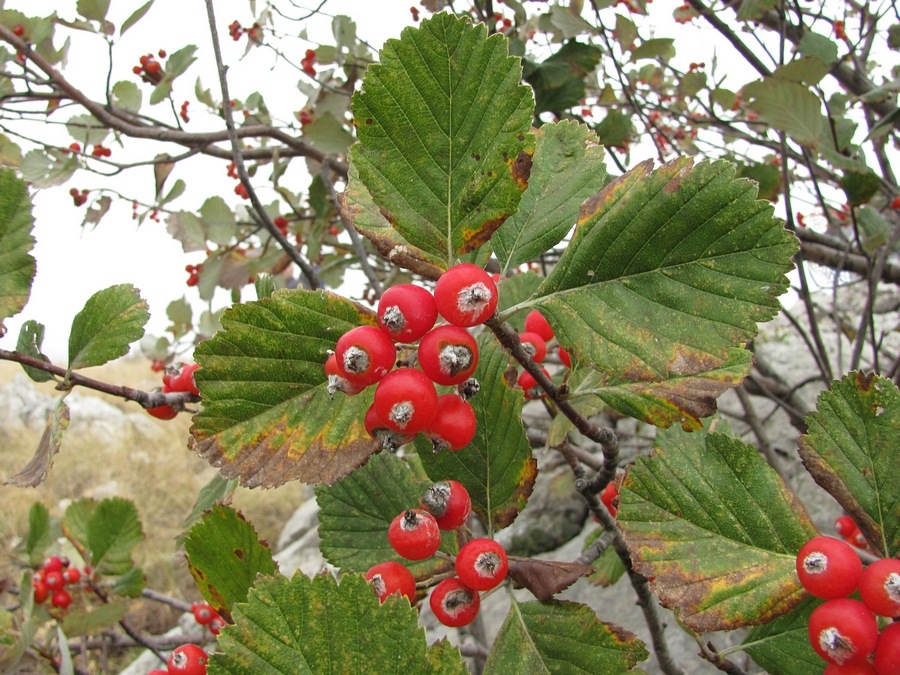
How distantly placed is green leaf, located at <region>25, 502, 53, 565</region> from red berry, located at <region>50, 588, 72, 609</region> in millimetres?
155

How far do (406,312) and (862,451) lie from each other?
2.08ft

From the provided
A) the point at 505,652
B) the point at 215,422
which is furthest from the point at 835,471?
the point at 215,422

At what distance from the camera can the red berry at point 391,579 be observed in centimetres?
84

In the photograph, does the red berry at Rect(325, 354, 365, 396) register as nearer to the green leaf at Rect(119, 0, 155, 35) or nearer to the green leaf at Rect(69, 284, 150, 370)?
the green leaf at Rect(69, 284, 150, 370)

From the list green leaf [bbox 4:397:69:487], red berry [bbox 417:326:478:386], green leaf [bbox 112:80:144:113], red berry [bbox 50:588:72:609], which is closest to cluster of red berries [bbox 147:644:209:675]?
green leaf [bbox 4:397:69:487]

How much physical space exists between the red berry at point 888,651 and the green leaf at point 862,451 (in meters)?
0.16

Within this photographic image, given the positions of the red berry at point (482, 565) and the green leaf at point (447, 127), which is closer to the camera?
the green leaf at point (447, 127)

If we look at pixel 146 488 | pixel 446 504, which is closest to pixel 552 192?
pixel 446 504

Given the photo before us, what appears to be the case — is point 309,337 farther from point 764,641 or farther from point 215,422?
point 764,641

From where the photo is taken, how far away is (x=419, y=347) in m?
0.67

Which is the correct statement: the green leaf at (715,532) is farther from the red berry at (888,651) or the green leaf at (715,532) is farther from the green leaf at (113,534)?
the green leaf at (113,534)

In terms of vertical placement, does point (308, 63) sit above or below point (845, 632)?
above

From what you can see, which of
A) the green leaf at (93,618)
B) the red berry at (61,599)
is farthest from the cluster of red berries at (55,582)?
the green leaf at (93,618)

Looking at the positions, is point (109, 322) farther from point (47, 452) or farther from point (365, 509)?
point (365, 509)
